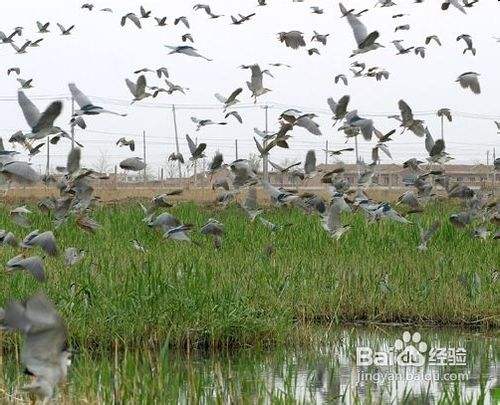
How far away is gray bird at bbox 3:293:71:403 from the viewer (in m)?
3.03

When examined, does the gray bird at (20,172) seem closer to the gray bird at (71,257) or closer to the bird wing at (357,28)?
the gray bird at (71,257)

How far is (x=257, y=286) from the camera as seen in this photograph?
25.9 feet

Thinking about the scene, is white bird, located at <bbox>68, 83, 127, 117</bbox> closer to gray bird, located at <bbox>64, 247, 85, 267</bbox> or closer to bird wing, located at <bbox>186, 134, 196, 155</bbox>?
gray bird, located at <bbox>64, 247, 85, 267</bbox>

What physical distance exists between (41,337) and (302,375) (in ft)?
9.96

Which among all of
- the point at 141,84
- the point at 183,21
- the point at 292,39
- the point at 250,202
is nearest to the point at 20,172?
the point at 141,84

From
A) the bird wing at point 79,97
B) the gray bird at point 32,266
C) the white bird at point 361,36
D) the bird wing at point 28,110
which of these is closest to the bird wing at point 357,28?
the white bird at point 361,36

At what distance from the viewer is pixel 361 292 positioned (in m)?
8.29

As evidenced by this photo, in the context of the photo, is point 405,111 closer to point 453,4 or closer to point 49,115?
point 453,4

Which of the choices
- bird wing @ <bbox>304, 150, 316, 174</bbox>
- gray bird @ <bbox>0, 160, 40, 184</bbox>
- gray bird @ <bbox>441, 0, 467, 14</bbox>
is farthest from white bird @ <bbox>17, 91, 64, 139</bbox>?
gray bird @ <bbox>441, 0, 467, 14</bbox>

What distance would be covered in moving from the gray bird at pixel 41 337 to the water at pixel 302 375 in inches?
36.3

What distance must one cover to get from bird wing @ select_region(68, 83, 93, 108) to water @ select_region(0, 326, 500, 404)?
2275mm

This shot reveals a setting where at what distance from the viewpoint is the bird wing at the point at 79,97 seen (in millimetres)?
7769

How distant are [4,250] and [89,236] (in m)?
2.01

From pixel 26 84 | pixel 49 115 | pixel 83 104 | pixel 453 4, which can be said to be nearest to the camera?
pixel 49 115
